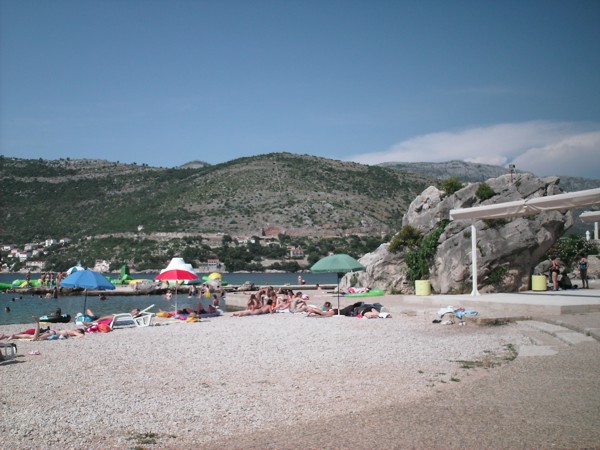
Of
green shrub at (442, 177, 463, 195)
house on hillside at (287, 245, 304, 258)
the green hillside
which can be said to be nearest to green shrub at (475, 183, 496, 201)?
green shrub at (442, 177, 463, 195)

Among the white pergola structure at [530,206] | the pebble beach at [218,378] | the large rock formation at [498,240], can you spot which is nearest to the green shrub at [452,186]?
the large rock formation at [498,240]

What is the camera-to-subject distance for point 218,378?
27.8ft

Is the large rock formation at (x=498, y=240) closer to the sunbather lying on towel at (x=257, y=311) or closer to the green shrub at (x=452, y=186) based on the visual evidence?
the green shrub at (x=452, y=186)

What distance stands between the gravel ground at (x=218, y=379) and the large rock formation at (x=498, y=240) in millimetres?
6774

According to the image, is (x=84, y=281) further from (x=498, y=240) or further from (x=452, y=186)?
(x=452, y=186)

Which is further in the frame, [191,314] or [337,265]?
[191,314]

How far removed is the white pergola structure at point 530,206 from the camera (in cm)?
1561

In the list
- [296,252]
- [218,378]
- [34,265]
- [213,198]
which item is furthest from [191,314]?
[213,198]

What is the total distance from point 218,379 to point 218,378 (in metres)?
0.07

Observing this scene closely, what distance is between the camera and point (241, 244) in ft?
270

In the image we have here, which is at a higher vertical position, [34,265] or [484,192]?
[484,192]

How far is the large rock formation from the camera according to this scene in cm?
1962

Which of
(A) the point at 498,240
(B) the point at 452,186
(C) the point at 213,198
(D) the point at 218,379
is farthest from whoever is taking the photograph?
(C) the point at 213,198

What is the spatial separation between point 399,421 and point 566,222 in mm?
17157
